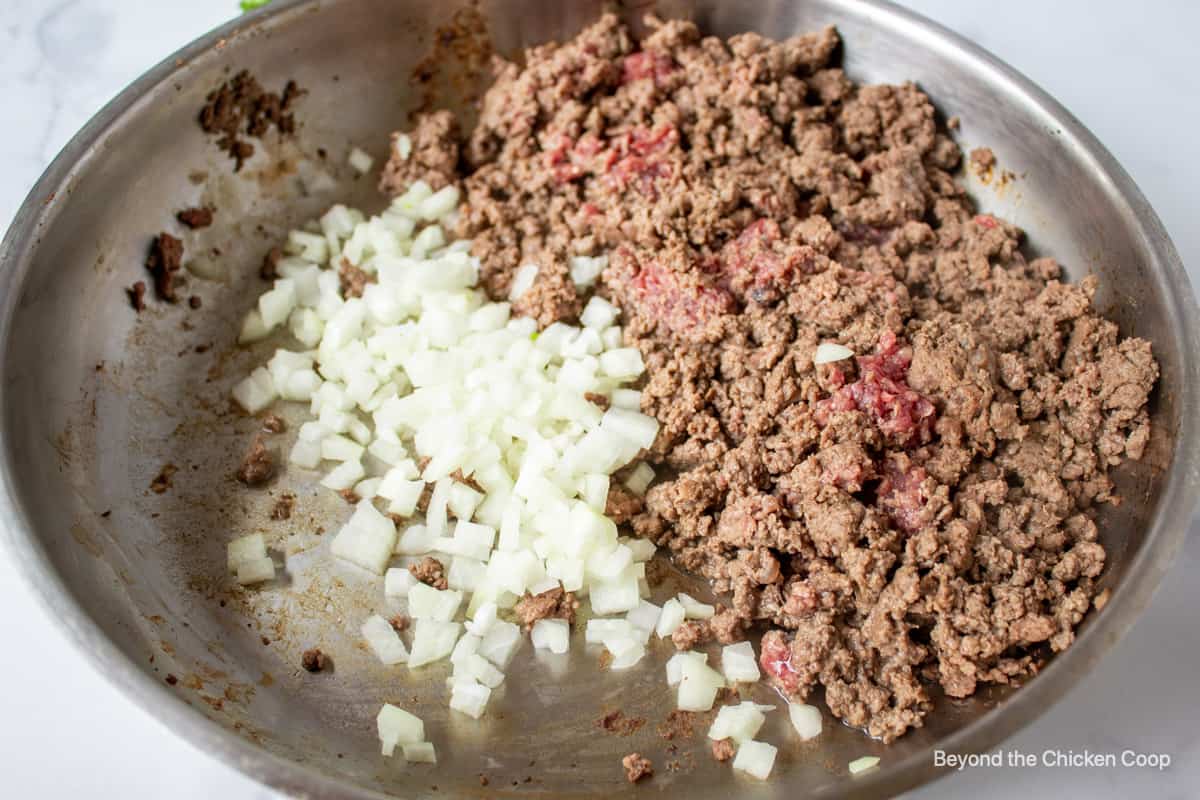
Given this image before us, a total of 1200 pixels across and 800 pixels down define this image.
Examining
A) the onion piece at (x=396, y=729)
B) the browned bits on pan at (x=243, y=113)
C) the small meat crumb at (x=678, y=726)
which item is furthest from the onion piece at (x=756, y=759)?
the browned bits on pan at (x=243, y=113)

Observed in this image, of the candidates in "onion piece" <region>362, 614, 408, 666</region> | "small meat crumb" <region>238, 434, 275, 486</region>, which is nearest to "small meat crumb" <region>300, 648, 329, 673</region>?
"onion piece" <region>362, 614, 408, 666</region>

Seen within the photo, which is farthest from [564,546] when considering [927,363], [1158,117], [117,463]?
[1158,117]

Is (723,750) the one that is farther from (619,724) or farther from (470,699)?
(470,699)

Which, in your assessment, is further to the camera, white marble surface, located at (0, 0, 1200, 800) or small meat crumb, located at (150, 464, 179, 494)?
small meat crumb, located at (150, 464, 179, 494)

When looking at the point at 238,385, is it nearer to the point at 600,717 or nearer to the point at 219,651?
the point at 219,651

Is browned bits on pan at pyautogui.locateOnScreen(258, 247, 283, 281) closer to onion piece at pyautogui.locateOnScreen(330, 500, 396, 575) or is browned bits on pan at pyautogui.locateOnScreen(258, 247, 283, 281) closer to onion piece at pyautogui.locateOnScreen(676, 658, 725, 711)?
onion piece at pyautogui.locateOnScreen(330, 500, 396, 575)

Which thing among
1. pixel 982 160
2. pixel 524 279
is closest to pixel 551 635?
pixel 524 279
